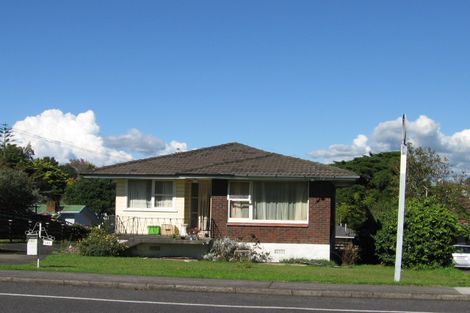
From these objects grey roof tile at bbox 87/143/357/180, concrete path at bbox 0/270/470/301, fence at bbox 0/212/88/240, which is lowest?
fence at bbox 0/212/88/240

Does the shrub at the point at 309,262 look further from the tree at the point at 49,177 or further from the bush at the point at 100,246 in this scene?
the tree at the point at 49,177

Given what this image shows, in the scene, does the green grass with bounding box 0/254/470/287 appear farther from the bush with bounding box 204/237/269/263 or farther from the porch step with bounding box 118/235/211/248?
the porch step with bounding box 118/235/211/248

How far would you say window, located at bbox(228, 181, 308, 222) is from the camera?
22891 millimetres

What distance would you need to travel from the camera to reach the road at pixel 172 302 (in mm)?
10609

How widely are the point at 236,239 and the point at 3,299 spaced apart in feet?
40.1

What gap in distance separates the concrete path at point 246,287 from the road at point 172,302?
29cm

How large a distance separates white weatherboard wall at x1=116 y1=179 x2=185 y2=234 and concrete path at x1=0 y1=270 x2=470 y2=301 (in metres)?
9.42

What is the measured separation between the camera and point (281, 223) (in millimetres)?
22641

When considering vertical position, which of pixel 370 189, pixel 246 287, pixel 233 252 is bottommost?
pixel 233 252

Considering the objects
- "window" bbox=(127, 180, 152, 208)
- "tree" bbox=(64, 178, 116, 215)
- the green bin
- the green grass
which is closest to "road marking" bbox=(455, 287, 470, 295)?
the green grass

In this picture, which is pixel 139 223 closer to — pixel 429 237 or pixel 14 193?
pixel 429 237

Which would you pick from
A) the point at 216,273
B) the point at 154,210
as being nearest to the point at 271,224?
the point at 154,210

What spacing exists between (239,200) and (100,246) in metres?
5.35

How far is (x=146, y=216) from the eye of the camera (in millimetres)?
24047
